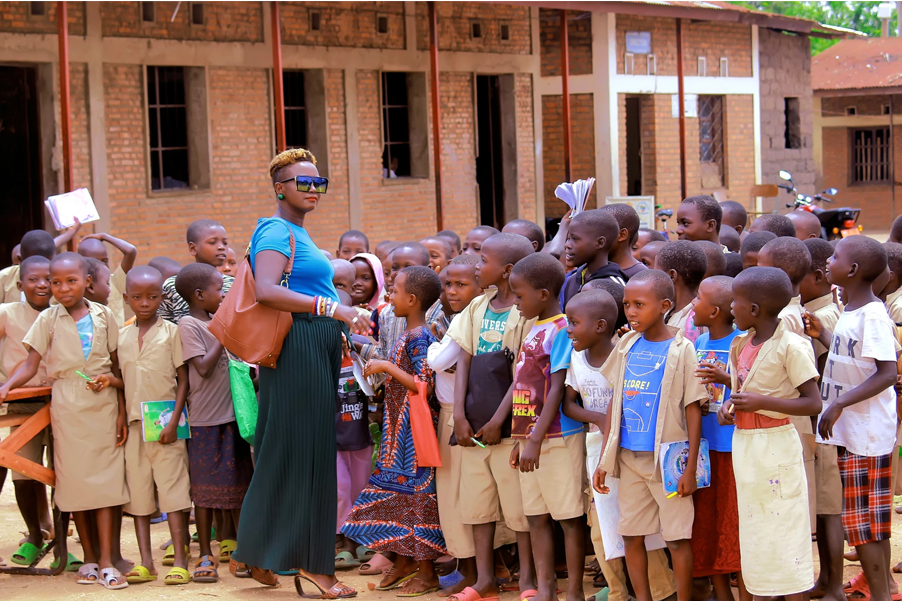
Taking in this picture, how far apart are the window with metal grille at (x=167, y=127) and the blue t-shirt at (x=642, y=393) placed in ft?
30.5

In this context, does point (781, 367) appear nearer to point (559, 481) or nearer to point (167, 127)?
point (559, 481)

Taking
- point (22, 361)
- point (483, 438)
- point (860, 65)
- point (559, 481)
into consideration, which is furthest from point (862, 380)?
point (860, 65)

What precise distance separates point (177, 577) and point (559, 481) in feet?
6.29

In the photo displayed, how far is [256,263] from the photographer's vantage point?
14.4ft

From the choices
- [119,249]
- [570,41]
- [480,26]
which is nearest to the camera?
[119,249]

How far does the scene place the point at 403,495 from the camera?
15.7ft

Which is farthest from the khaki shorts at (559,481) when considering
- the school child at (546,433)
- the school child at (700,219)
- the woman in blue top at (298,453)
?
the school child at (700,219)

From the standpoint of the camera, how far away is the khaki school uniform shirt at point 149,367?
4.93m

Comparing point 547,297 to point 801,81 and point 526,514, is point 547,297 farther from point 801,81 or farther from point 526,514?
point 801,81

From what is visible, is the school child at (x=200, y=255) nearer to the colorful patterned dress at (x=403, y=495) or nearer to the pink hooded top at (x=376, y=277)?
the pink hooded top at (x=376, y=277)

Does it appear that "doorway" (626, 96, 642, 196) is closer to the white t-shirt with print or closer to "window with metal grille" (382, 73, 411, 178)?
"window with metal grille" (382, 73, 411, 178)

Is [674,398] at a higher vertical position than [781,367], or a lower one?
lower

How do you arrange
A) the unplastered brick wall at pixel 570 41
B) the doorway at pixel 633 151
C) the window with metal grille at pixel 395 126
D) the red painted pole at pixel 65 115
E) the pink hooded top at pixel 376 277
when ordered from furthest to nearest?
the doorway at pixel 633 151, the unplastered brick wall at pixel 570 41, the window with metal grille at pixel 395 126, the red painted pole at pixel 65 115, the pink hooded top at pixel 376 277

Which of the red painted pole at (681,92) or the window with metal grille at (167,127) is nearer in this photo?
the window with metal grille at (167,127)
